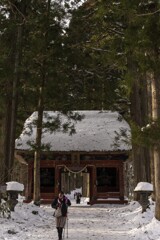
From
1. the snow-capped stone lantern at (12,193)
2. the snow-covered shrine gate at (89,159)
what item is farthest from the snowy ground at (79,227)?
the snow-covered shrine gate at (89,159)

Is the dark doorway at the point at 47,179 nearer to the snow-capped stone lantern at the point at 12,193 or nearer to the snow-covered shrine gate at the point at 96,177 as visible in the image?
the snow-covered shrine gate at the point at 96,177

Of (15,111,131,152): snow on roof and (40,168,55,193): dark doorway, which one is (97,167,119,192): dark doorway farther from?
(40,168,55,193): dark doorway

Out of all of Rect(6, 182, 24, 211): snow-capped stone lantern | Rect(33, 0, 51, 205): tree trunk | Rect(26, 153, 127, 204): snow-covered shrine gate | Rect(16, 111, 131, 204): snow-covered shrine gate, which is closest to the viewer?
Rect(6, 182, 24, 211): snow-capped stone lantern

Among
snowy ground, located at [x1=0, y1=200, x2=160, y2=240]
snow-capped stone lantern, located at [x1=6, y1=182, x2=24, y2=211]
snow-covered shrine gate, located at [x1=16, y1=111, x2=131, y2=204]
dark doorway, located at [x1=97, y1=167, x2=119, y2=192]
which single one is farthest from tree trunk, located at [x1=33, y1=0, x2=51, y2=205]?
dark doorway, located at [x1=97, y1=167, x2=119, y2=192]

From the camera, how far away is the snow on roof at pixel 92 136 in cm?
2455

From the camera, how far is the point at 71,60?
2075 cm

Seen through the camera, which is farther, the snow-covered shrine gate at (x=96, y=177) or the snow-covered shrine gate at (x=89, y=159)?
the snow-covered shrine gate at (x=96, y=177)

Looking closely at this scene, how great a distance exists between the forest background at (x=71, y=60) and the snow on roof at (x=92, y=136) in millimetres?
2173

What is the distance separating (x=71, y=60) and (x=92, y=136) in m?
7.24

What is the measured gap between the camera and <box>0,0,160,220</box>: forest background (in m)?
10.6

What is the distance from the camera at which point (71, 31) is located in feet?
66.3

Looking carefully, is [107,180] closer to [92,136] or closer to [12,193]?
[92,136]

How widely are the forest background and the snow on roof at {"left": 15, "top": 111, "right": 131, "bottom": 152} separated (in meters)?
2.17

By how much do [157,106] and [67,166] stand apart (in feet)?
50.1
